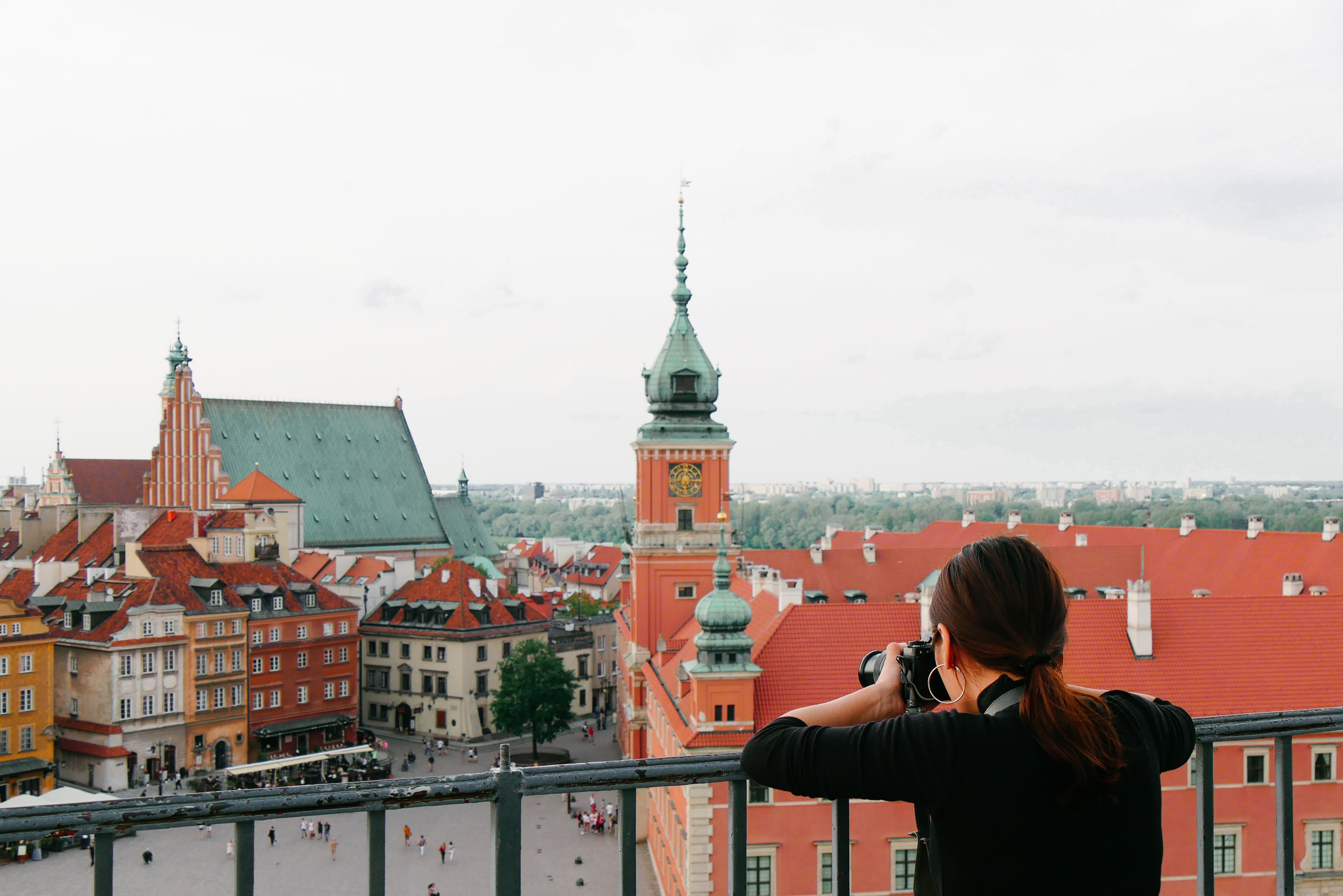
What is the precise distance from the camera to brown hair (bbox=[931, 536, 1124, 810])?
8.32 ft

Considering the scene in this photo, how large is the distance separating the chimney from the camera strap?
25056 millimetres

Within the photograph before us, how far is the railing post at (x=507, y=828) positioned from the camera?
294 cm

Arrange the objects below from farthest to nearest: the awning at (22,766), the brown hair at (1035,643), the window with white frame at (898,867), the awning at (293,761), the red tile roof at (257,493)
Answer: the red tile roof at (257,493)
the awning at (22,766)
the awning at (293,761)
the window with white frame at (898,867)
the brown hair at (1035,643)

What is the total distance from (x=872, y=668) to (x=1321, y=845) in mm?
17326

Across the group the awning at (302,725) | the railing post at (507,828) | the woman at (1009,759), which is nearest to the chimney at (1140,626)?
the woman at (1009,759)

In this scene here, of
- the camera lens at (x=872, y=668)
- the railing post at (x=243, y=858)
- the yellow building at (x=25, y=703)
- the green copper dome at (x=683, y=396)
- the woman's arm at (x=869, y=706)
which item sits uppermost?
the green copper dome at (x=683, y=396)

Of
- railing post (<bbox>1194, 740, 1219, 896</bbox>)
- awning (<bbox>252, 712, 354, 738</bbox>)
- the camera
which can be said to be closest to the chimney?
railing post (<bbox>1194, 740, 1219, 896</bbox>)

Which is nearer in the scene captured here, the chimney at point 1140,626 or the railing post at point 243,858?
the railing post at point 243,858

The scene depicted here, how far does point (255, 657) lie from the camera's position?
44.8 m

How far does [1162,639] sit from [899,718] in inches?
1034

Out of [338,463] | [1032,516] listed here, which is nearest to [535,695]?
[338,463]

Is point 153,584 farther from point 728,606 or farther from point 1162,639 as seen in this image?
point 1162,639

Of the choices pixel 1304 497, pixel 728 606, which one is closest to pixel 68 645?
pixel 728 606

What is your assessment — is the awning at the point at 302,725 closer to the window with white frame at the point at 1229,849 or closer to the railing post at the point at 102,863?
the window with white frame at the point at 1229,849
